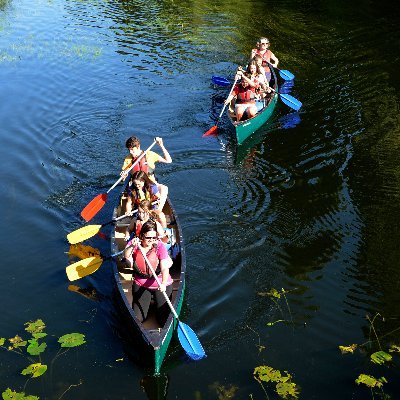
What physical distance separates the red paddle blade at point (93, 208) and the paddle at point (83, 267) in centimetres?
167

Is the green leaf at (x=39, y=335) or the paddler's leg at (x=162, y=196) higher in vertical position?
the paddler's leg at (x=162, y=196)

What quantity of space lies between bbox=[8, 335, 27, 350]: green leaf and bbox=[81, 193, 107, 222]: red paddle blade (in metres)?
3.08

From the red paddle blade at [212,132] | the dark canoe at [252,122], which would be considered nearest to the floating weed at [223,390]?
the dark canoe at [252,122]

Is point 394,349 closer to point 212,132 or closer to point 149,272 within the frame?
point 149,272

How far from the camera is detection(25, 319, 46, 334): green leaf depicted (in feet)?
26.3

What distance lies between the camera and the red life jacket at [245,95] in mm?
14281

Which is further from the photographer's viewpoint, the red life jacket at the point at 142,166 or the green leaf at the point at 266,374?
the red life jacket at the point at 142,166

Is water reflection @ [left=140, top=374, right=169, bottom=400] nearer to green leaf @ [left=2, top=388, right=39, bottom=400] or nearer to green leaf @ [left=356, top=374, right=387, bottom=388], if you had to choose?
green leaf @ [left=2, top=388, right=39, bottom=400]

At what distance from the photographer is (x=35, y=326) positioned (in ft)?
26.6

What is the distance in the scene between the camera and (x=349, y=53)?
65.1 ft

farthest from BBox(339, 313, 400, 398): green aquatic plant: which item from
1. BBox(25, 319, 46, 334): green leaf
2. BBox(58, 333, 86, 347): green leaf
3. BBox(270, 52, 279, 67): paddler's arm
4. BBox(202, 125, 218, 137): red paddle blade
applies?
BBox(270, 52, 279, 67): paddler's arm

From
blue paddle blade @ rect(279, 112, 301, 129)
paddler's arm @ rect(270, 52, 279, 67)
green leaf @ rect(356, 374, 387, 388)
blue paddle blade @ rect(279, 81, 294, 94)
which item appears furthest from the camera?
paddler's arm @ rect(270, 52, 279, 67)

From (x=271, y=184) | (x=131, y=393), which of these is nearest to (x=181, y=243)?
(x=131, y=393)

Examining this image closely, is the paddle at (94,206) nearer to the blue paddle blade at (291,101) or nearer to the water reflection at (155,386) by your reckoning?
the water reflection at (155,386)
